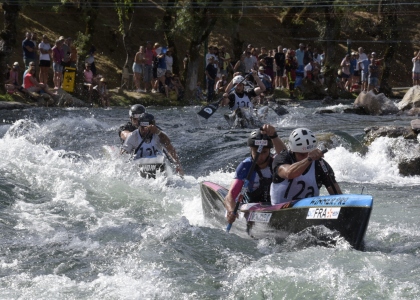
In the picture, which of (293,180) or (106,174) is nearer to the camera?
(293,180)

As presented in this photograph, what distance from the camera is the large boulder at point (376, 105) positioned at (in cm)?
2326

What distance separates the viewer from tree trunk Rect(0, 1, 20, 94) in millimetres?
22172

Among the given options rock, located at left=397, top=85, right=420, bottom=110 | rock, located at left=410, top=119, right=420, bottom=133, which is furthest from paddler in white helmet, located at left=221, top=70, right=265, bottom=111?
rock, located at left=397, top=85, right=420, bottom=110

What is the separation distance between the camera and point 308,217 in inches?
324

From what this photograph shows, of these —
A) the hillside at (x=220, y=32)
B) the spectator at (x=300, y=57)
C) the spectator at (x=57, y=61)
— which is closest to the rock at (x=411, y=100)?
the spectator at (x=300, y=57)

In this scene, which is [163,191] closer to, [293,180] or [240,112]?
[293,180]

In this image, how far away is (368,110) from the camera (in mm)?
23453

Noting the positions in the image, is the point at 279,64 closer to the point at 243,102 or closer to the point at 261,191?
the point at 243,102

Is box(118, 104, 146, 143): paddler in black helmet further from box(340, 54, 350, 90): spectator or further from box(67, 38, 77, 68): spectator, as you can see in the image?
box(340, 54, 350, 90): spectator

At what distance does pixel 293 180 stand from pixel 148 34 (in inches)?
943

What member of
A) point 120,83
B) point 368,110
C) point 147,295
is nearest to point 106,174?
point 147,295

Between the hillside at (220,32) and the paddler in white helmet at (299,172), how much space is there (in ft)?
63.6

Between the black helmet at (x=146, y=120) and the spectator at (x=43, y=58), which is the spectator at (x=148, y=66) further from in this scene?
the black helmet at (x=146, y=120)

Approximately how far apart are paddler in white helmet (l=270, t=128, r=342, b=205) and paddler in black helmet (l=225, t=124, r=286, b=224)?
1.18 ft
